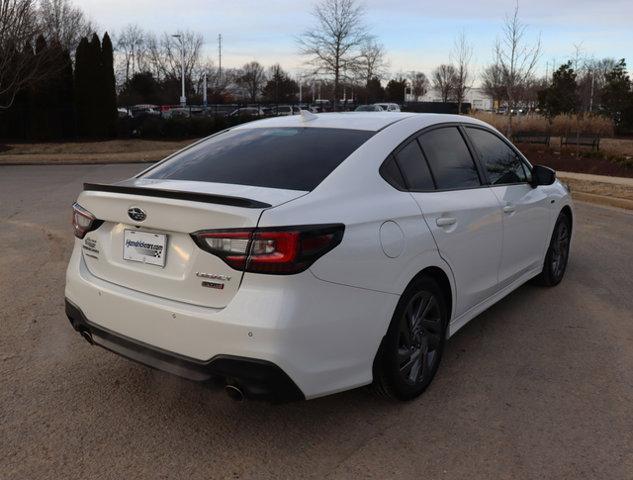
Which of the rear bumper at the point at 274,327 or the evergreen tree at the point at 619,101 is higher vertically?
the evergreen tree at the point at 619,101

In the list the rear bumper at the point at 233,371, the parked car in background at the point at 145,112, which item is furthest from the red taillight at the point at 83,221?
the parked car in background at the point at 145,112

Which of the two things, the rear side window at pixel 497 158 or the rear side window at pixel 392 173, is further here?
the rear side window at pixel 497 158

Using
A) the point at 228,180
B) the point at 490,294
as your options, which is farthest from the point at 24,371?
the point at 490,294

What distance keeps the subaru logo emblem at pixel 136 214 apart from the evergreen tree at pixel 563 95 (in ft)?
96.8

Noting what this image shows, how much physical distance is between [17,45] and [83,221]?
22.2 metres

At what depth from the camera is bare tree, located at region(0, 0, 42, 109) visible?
68.8ft

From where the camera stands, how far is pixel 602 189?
1241cm

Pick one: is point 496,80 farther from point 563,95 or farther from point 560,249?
point 560,249

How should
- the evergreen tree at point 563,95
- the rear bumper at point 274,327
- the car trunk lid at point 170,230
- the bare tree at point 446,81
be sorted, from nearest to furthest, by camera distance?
1. the rear bumper at point 274,327
2. the car trunk lid at point 170,230
3. the evergreen tree at point 563,95
4. the bare tree at point 446,81

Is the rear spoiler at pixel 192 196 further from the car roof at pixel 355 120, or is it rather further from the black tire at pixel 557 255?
the black tire at pixel 557 255

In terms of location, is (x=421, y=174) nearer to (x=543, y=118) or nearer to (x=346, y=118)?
(x=346, y=118)

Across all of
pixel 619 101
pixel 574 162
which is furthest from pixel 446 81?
pixel 574 162

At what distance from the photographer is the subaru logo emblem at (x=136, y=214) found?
3.01 m

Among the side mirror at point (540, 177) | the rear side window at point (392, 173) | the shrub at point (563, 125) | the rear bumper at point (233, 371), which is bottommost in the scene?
the rear bumper at point (233, 371)
